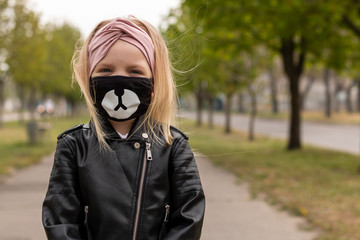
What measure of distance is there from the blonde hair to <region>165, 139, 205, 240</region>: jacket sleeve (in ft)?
0.35

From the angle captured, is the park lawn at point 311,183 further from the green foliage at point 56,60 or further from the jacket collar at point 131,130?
the green foliage at point 56,60

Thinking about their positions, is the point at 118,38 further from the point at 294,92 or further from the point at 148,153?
the point at 294,92

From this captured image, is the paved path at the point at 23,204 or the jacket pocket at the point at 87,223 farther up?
the jacket pocket at the point at 87,223

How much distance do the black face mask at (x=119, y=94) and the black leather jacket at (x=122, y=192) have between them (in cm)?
9

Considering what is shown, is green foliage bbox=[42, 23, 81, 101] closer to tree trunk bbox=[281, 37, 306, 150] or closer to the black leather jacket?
tree trunk bbox=[281, 37, 306, 150]

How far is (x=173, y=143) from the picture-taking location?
1.91 meters

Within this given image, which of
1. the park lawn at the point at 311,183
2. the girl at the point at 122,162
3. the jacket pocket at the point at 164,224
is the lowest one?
the park lawn at the point at 311,183

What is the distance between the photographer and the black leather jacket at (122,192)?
1760 mm

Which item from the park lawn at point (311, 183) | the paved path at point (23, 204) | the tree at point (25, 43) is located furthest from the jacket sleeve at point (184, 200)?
the tree at point (25, 43)

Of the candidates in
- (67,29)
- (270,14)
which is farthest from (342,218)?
(67,29)

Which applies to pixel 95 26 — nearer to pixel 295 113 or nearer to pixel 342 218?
pixel 342 218

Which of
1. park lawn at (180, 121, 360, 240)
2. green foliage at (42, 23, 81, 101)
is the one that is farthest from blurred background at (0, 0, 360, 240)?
green foliage at (42, 23, 81, 101)

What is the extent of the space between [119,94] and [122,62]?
0.13m

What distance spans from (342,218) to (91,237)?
14.9 ft
